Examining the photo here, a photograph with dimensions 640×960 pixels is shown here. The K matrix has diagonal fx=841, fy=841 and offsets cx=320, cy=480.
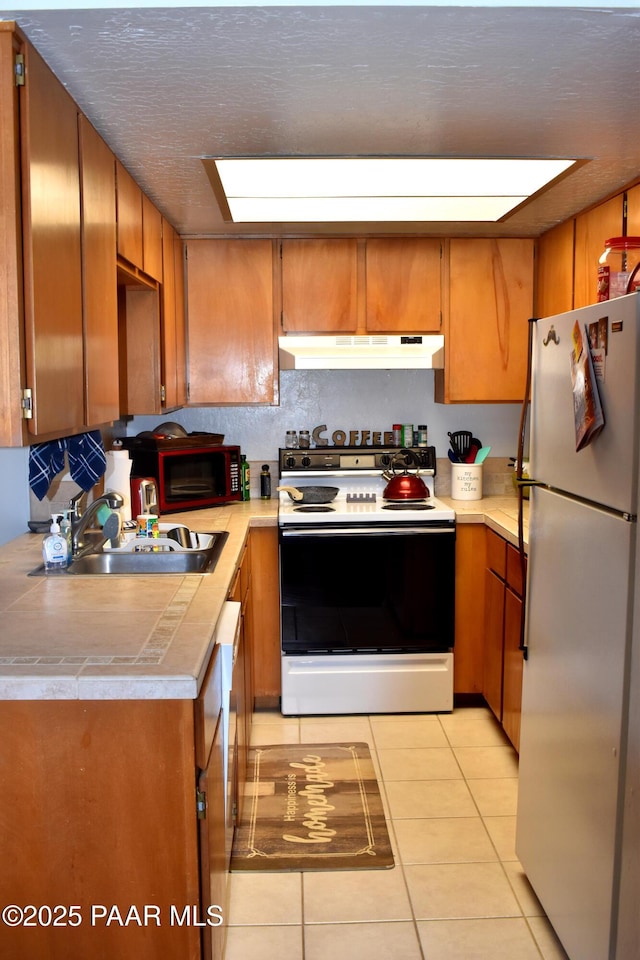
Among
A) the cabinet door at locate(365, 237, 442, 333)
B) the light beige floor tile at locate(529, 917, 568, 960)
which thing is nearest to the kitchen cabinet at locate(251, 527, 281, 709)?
the cabinet door at locate(365, 237, 442, 333)

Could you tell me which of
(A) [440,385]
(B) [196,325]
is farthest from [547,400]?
(B) [196,325]

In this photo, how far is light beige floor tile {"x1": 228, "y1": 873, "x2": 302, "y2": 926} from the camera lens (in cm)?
240

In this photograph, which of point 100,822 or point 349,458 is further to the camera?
point 349,458

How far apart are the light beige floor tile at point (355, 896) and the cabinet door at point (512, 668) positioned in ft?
2.86

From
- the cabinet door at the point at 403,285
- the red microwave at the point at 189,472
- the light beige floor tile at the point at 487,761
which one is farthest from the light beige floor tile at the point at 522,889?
the cabinet door at the point at 403,285

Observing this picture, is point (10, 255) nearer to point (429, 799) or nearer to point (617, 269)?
point (617, 269)

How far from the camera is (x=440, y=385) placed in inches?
165

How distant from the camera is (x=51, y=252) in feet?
6.24

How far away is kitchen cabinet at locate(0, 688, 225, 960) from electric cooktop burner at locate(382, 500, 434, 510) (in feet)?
7.55

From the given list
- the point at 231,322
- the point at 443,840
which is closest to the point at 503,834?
the point at 443,840

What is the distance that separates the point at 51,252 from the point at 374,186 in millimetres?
1312

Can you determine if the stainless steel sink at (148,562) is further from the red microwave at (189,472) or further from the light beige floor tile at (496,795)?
the light beige floor tile at (496,795)

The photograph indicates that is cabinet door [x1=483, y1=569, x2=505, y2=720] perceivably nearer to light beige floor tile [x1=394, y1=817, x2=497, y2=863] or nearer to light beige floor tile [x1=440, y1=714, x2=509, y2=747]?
light beige floor tile [x1=440, y1=714, x2=509, y2=747]

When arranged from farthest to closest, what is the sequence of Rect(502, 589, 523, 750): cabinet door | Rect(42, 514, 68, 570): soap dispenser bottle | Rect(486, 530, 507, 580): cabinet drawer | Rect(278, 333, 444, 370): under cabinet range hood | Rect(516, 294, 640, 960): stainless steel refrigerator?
Rect(278, 333, 444, 370): under cabinet range hood < Rect(486, 530, 507, 580): cabinet drawer < Rect(502, 589, 523, 750): cabinet door < Rect(42, 514, 68, 570): soap dispenser bottle < Rect(516, 294, 640, 960): stainless steel refrigerator
